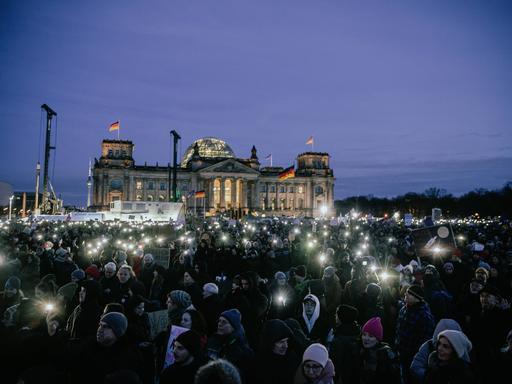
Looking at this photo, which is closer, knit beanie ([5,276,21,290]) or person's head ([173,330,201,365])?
person's head ([173,330,201,365])

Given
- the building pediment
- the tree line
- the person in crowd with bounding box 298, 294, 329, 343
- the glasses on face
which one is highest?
the building pediment

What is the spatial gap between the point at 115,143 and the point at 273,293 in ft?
275

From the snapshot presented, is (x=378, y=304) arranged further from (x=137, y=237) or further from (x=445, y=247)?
(x=137, y=237)

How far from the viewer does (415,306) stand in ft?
18.2

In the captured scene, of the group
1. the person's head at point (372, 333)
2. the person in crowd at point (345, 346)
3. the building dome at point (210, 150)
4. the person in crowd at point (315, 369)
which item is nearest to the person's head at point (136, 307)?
the person in crowd at point (345, 346)

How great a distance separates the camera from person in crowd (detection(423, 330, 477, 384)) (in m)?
3.45

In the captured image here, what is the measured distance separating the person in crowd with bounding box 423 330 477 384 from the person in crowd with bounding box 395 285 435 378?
5.42ft

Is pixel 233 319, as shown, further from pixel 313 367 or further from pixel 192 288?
pixel 192 288

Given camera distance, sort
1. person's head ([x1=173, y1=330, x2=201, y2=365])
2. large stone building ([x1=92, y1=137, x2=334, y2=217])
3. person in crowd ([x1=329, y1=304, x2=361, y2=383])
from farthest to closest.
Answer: large stone building ([x1=92, y1=137, x2=334, y2=217]) < person in crowd ([x1=329, y1=304, x2=361, y2=383]) < person's head ([x1=173, y1=330, x2=201, y2=365])

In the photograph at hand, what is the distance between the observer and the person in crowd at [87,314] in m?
5.43

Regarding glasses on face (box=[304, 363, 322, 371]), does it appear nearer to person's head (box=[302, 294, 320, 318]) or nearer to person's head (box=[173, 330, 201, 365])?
person's head (box=[173, 330, 201, 365])

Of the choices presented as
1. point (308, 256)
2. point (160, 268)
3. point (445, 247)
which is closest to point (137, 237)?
point (308, 256)

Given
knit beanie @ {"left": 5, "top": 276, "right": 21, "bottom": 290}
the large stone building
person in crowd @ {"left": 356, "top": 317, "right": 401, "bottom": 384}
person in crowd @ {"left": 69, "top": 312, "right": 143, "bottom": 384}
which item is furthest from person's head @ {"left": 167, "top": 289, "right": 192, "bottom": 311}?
the large stone building

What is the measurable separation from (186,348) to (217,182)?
88.3 metres
